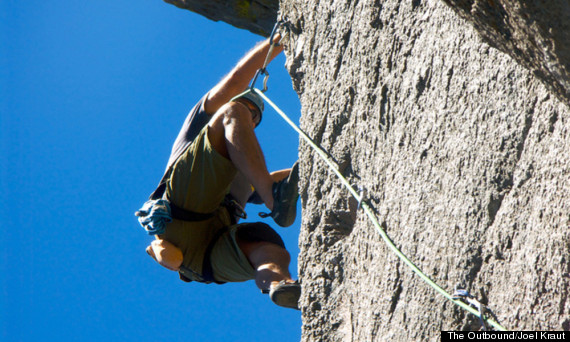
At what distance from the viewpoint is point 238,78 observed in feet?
13.6

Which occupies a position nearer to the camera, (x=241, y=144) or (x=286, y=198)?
(x=286, y=198)

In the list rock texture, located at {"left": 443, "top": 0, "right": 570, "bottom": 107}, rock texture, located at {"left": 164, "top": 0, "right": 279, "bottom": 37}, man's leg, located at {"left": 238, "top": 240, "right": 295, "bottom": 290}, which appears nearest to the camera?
rock texture, located at {"left": 443, "top": 0, "right": 570, "bottom": 107}

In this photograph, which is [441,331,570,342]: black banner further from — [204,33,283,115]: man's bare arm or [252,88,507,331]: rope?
[204,33,283,115]: man's bare arm

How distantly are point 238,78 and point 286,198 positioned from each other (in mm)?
1048

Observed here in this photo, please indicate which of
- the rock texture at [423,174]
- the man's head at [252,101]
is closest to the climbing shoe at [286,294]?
the rock texture at [423,174]

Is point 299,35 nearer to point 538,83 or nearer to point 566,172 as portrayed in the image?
point 538,83

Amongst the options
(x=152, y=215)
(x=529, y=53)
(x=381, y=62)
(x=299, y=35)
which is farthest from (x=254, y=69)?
(x=529, y=53)

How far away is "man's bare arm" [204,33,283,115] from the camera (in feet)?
13.6

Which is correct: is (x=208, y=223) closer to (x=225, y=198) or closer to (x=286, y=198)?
(x=225, y=198)

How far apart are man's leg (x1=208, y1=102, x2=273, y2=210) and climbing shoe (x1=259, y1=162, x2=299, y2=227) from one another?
5 cm

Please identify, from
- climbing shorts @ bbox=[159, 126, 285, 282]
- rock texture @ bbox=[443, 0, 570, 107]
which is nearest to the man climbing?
climbing shorts @ bbox=[159, 126, 285, 282]

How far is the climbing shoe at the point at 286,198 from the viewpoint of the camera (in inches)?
135

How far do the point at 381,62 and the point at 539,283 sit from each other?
117 centimetres

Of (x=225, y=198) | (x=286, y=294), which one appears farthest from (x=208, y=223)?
(x=286, y=294)
